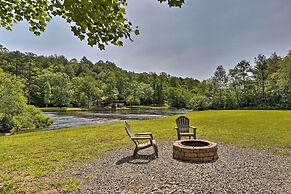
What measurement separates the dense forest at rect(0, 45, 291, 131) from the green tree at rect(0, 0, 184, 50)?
18.1 m

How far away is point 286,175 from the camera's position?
A: 188 inches

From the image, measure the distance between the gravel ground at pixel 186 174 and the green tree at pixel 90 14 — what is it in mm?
2808

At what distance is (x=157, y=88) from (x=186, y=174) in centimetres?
7236

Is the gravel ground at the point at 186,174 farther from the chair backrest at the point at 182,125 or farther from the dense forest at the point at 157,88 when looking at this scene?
the dense forest at the point at 157,88

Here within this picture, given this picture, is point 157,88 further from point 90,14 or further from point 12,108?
point 90,14

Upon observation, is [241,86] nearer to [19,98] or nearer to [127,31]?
[19,98]

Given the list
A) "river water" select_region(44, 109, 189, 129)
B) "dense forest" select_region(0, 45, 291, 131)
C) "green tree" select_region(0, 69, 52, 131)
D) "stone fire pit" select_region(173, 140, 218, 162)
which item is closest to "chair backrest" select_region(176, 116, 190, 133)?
"stone fire pit" select_region(173, 140, 218, 162)

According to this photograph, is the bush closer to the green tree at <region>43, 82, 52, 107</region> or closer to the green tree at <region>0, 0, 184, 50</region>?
the green tree at <region>0, 0, 184, 50</region>

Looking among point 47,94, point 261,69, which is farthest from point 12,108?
point 261,69

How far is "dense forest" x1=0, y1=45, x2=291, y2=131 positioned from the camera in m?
39.3

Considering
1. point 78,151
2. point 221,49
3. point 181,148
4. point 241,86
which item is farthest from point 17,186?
point 241,86

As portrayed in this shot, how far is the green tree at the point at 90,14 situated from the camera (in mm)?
2934

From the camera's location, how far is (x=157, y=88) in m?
76.9

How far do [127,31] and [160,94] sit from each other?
238 ft
